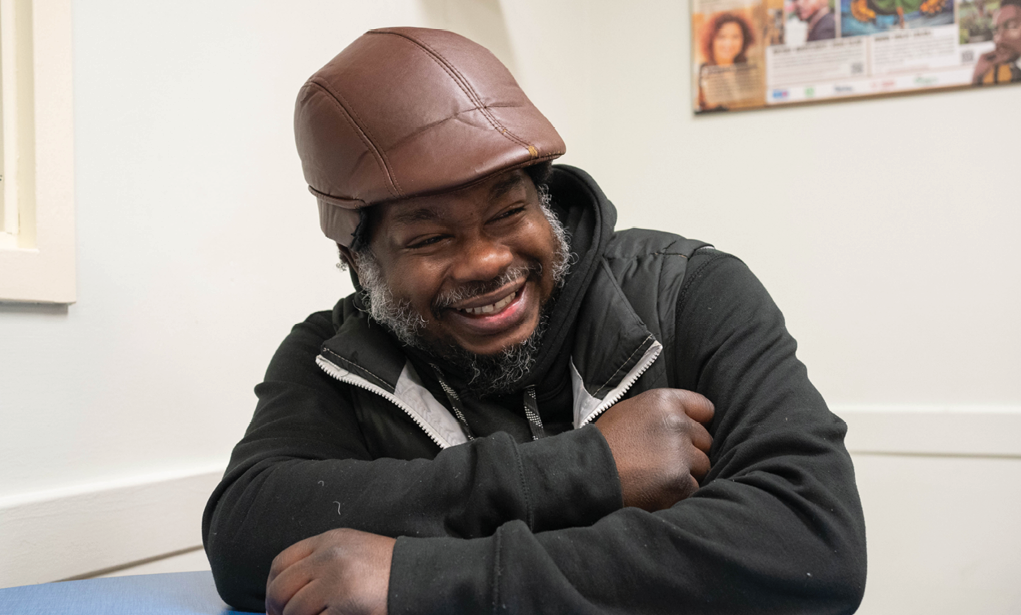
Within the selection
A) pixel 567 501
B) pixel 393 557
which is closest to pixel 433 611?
pixel 393 557

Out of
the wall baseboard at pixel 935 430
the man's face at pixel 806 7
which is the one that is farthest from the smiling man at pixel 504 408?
the man's face at pixel 806 7

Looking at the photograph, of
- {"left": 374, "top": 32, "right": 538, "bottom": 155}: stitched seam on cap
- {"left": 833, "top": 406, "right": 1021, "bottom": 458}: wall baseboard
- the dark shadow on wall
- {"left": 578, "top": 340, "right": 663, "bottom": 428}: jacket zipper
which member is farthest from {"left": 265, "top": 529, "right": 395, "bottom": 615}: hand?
{"left": 833, "top": 406, "right": 1021, "bottom": 458}: wall baseboard

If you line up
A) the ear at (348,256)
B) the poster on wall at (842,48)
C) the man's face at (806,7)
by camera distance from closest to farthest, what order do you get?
the ear at (348,256), the poster on wall at (842,48), the man's face at (806,7)

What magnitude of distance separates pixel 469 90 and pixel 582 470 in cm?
67

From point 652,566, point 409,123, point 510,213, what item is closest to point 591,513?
point 652,566

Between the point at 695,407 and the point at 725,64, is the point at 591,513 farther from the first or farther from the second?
the point at 725,64

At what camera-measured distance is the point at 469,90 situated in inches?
54.9

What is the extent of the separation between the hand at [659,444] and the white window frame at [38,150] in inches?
42.5

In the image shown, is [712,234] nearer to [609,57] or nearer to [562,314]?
[609,57]

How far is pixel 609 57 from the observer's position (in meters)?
3.52

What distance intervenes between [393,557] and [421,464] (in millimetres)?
212

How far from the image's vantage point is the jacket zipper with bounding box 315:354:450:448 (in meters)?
1.47

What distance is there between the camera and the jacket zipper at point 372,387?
1468 mm

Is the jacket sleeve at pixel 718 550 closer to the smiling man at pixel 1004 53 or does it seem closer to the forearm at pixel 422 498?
the forearm at pixel 422 498
